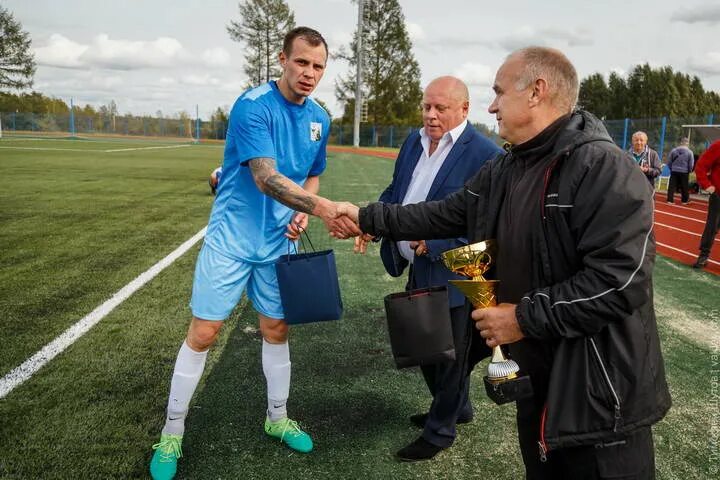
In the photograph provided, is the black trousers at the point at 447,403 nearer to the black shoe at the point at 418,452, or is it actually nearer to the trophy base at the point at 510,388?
the black shoe at the point at 418,452

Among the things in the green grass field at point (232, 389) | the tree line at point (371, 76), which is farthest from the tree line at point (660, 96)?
the green grass field at point (232, 389)

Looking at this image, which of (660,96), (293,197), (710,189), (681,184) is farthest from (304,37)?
(660,96)

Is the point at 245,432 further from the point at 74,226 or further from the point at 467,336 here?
the point at 74,226

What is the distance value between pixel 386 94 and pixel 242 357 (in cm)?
5949

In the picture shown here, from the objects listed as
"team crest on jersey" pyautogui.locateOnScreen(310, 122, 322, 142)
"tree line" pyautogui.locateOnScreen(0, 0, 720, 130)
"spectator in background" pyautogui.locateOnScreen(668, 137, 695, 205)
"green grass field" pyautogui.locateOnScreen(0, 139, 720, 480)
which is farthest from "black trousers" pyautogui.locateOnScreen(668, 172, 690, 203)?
"tree line" pyautogui.locateOnScreen(0, 0, 720, 130)

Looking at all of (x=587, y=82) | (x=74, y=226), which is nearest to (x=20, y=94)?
(x=74, y=226)

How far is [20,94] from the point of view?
58.2 metres

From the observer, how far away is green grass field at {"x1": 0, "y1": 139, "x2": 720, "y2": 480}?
296 centimetres

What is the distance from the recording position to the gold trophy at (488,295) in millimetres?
1900

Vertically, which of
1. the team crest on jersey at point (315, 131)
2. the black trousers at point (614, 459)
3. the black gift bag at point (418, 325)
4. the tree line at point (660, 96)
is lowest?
the black trousers at point (614, 459)

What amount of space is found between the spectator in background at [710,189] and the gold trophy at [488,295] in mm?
7367

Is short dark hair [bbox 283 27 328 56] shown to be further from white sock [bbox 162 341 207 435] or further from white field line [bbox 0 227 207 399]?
white field line [bbox 0 227 207 399]

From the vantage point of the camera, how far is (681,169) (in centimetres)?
1648

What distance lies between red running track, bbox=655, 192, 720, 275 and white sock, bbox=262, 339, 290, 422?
710 cm
